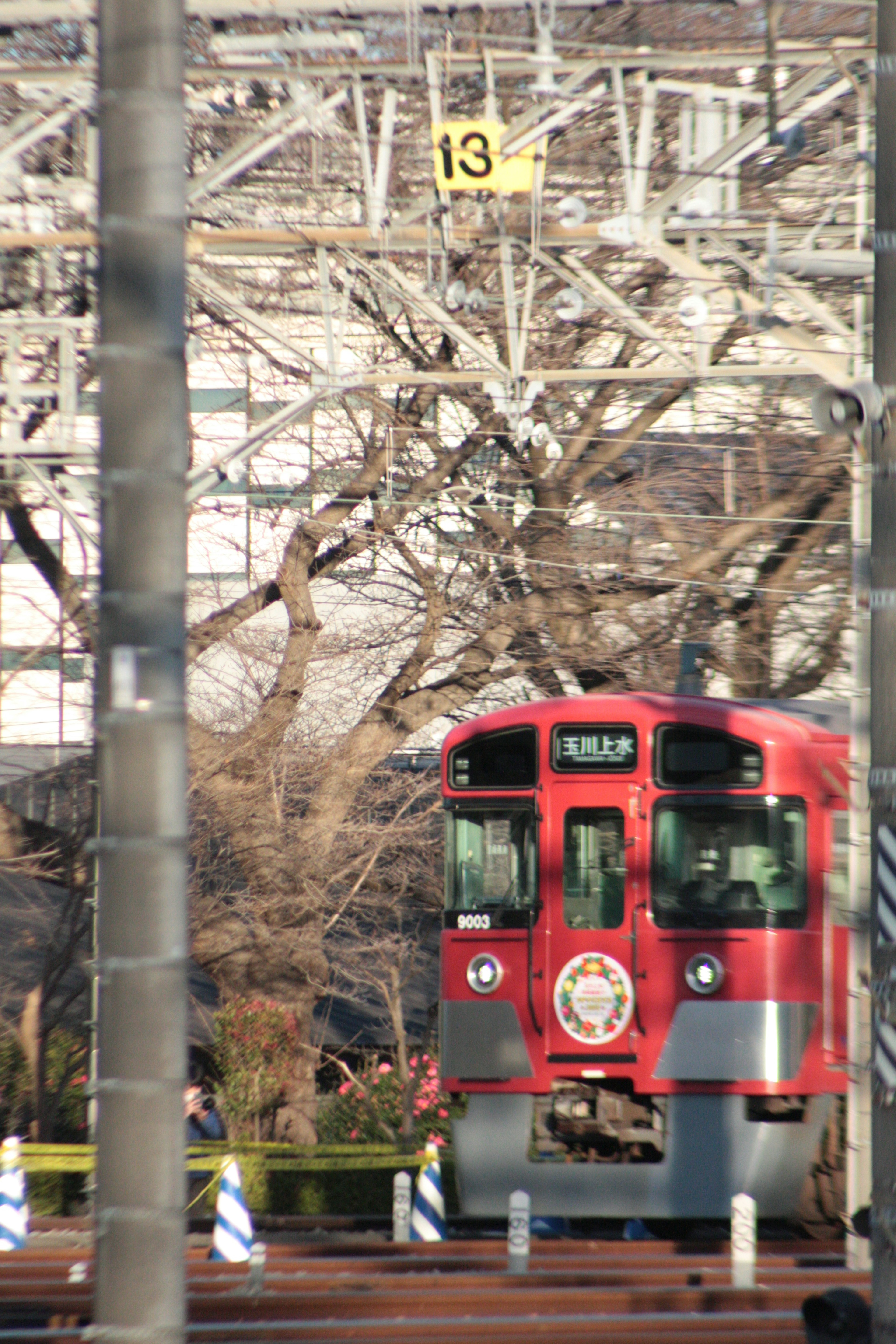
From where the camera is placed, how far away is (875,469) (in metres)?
4.94

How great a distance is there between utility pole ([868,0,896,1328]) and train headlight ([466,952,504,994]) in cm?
509

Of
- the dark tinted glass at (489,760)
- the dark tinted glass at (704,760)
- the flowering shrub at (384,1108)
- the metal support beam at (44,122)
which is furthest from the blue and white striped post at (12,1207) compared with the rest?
the metal support beam at (44,122)

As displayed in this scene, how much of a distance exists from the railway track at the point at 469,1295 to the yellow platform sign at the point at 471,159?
20.9ft

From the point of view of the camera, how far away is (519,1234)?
28.3ft

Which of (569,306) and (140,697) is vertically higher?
(569,306)

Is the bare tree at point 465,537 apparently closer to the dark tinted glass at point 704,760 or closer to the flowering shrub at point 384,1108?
the flowering shrub at point 384,1108

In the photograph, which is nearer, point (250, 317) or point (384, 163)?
point (384, 163)

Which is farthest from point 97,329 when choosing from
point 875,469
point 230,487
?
point 230,487

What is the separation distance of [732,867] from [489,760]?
1.78 m

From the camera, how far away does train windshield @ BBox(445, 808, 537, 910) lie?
32.7 feet

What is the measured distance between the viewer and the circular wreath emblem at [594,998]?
9656 millimetres

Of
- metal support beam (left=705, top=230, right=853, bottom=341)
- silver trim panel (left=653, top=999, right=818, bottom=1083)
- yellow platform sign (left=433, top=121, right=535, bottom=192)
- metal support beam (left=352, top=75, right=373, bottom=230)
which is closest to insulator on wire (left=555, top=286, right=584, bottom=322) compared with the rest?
metal support beam (left=705, top=230, right=853, bottom=341)

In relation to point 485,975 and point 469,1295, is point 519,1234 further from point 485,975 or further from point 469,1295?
point 485,975

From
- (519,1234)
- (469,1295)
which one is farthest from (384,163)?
(469,1295)
